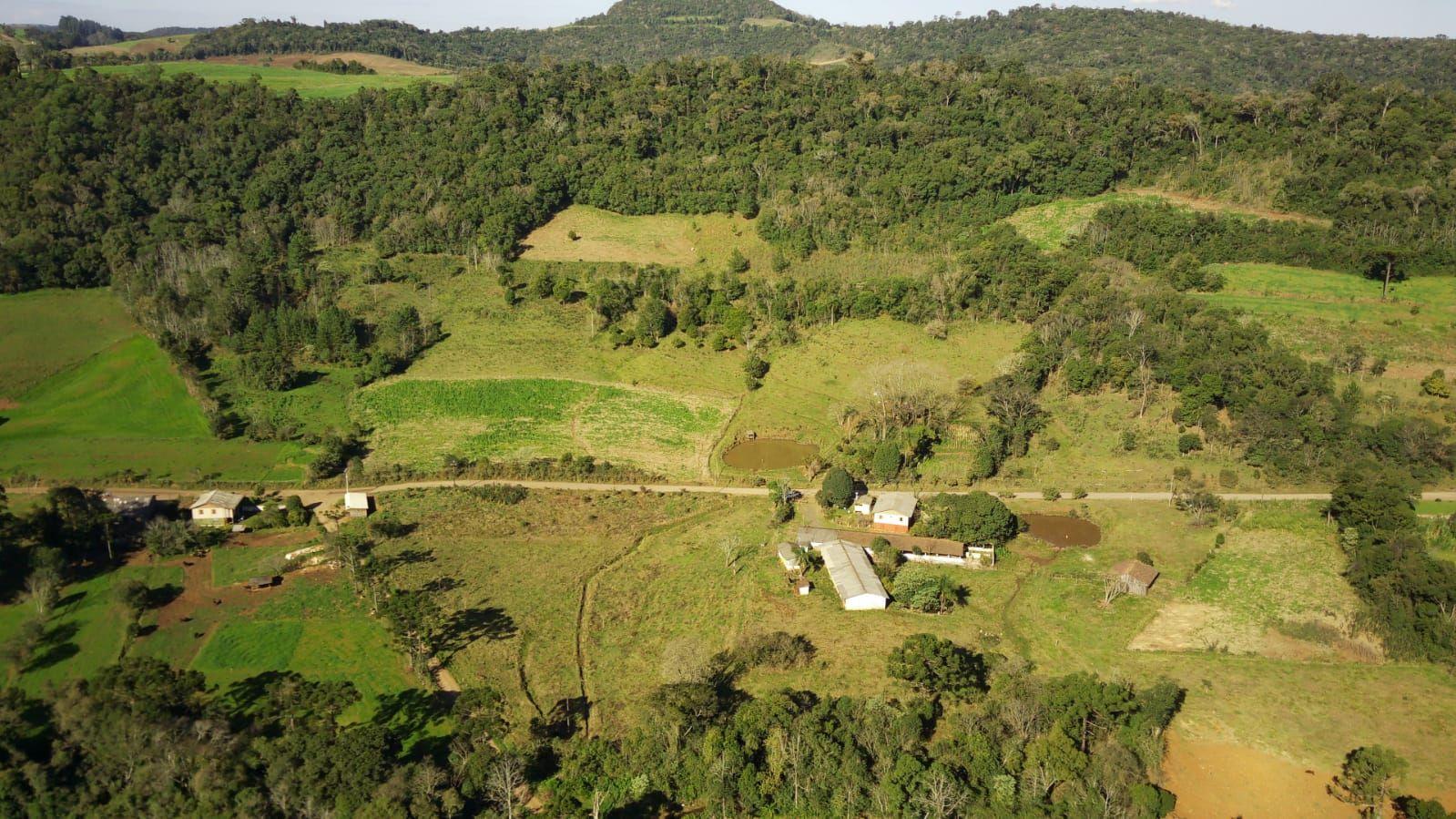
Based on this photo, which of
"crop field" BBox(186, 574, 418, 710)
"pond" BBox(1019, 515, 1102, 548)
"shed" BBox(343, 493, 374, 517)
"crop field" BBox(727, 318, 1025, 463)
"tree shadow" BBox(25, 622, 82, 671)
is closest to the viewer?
"tree shadow" BBox(25, 622, 82, 671)

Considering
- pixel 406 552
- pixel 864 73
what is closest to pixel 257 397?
pixel 406 552

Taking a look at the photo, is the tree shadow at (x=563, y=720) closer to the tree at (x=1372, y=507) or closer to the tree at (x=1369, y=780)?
the tree at (x=1369, y=780)

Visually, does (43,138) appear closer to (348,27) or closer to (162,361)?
(162,361)

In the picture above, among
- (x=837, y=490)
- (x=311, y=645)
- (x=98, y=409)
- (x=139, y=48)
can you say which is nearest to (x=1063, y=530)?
(x=837, y=490)

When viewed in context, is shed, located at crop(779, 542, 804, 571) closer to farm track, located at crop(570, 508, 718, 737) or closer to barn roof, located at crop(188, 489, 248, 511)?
farm track, located at crop(570, 508, 718, 737)

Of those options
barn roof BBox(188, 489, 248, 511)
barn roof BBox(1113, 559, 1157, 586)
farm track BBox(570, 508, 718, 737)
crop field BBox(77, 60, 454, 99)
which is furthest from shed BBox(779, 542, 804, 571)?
crop field BBox(77, 60, 454, 99)

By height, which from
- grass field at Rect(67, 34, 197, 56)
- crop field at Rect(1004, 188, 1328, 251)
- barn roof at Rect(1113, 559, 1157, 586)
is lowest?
barn roof at Rect(1113, 559, 1157, 586)
